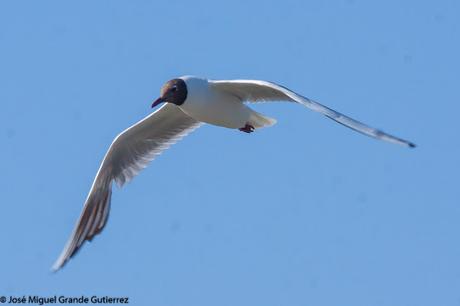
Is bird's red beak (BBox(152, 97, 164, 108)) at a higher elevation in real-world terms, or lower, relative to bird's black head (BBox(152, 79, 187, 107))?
lower

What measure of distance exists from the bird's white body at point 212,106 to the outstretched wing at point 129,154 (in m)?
0.99

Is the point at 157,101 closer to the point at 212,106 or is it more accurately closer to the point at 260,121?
the point at 212,106

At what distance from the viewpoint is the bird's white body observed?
10309 mm

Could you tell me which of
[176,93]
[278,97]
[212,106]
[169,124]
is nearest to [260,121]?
[278,97]

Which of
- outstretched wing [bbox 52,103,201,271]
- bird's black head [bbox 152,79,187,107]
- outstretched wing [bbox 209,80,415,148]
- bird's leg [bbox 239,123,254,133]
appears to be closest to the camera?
outstretched wing [bbox 209,80,415,148]

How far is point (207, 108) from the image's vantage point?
Result: 10.4 meters

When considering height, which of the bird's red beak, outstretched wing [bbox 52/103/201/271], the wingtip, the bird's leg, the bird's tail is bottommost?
the wingtip

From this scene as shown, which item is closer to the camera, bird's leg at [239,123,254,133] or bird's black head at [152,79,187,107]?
bird's black head at [152,79,187,107]

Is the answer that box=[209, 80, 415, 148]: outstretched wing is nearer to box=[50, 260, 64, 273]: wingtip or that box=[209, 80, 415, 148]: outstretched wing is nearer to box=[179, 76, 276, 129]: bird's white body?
box=[179, 76, 276, 129]: bird's white body

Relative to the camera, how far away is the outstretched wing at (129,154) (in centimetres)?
1159

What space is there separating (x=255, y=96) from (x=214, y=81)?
21.3 inches

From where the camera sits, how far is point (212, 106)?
34.2 feet

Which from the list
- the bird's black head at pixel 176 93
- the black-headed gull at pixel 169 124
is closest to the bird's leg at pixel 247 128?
the black-headed gull at pixel 169 124

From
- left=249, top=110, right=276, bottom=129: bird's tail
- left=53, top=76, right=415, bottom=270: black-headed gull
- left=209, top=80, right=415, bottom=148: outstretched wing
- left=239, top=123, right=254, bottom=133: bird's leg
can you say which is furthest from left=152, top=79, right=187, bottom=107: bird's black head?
left=249, top=110, right=276, bottom=129: bird's tail
